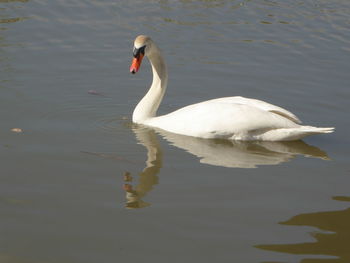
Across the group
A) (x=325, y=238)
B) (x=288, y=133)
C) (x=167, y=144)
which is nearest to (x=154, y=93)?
(x=167, y=144)

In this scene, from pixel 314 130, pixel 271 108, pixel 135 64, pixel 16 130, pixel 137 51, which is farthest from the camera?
pixel 137 51

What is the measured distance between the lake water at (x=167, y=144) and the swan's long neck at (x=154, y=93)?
216mm

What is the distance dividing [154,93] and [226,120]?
1.33 metres

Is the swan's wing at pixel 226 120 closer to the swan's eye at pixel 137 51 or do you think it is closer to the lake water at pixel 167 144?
the lake water at pixel 167 144

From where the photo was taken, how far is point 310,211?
22.0 feet

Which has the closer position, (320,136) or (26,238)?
(26,238)

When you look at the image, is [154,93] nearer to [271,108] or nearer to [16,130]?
[271,108]

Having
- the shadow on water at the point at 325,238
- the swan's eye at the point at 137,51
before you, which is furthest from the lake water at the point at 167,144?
the swan's eye at the point at 137,51

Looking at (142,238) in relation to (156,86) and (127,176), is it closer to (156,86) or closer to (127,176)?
(127,176)

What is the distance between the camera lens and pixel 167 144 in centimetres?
844

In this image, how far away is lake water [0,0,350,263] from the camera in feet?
19.7

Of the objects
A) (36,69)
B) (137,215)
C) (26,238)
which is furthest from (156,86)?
(26,238)

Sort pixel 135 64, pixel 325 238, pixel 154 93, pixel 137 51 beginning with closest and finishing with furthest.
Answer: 1. pixel 325 238
2. pixel 135 64
3. pixel 137 51
4. pixel 154 93

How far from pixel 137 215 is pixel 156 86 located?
335 cm
